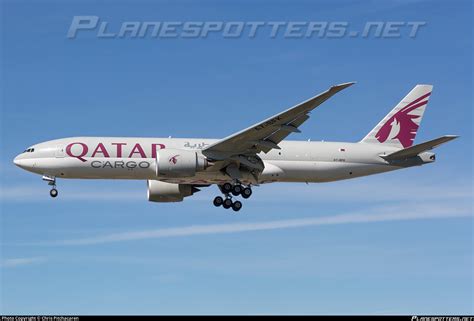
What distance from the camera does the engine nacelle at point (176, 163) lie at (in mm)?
44062

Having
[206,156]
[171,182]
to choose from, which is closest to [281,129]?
[206,156]

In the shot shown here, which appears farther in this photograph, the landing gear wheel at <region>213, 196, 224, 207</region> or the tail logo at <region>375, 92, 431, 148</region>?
the tail logo at <region>375, 92, 431, 148</region>

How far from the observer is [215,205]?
156 feet

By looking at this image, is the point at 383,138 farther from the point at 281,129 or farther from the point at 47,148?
the point at 47,148

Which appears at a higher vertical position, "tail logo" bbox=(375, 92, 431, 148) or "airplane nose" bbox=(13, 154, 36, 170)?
"tail logo" bbox=(375, 92, 431, 148)

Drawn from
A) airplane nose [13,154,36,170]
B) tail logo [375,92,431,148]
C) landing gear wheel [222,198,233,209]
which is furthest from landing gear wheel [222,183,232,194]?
airplane nose [13,154,36,170]

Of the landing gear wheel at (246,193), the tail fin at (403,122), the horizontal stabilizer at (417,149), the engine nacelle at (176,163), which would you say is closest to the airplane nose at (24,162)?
the engine nacelle at (176,163)

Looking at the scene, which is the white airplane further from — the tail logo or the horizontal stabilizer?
the tail logo

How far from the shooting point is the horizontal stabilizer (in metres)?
43.9

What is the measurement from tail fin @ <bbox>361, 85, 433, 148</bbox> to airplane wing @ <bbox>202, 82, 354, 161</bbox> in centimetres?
788

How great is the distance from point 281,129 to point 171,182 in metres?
7.77

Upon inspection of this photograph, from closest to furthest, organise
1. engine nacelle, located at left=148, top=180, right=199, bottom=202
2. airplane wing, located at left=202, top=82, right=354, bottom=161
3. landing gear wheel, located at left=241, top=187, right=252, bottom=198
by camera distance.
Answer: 1. airplane wing, located at left=202, top=82, right=354, bottom=161
2. landing gear wheel, located at left=241, top=187, right=252, bottom=198
3. engine nacelle, located at left=148, top=180, right=199, bottom=202

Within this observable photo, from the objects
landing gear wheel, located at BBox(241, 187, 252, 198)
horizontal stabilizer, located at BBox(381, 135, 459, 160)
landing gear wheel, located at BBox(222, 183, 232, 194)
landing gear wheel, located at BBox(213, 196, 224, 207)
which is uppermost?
horizontal stabilizer, located at BBox(381, 135, 459, 160)

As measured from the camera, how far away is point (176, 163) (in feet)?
145
